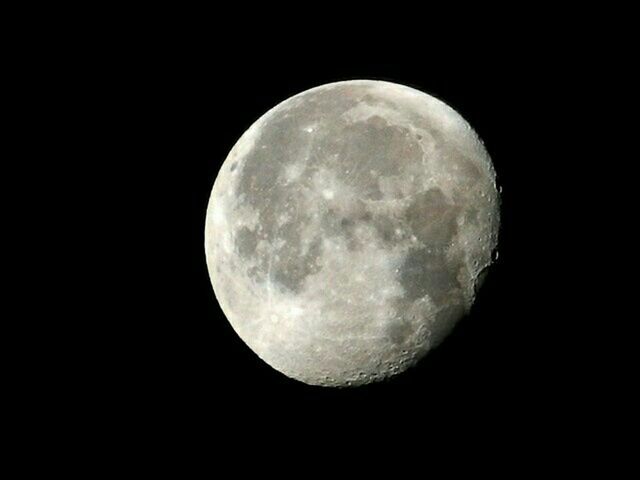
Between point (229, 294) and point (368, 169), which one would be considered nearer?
point (368, 169)

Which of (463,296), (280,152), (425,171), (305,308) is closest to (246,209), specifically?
(280,152)

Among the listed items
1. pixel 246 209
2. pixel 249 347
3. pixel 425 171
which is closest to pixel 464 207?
pixel 425 171

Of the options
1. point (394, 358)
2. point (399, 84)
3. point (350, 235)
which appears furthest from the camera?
point (399, 84)

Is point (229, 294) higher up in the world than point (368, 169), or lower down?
lower down

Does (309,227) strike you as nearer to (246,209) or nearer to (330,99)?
(246,209)

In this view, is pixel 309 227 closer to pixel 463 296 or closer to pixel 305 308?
pixel 305 308

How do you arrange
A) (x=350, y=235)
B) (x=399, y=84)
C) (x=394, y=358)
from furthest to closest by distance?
(x=399, y=84) → (x=394, y=358) → (x=350, y=235)

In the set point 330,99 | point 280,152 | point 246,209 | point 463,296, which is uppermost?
point 330,99
